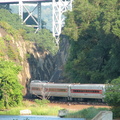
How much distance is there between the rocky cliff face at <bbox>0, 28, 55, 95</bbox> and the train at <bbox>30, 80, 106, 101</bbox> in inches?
757

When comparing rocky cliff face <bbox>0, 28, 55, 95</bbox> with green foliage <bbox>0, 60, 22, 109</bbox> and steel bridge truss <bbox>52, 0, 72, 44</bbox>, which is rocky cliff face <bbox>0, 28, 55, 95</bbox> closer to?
steel bridge truss <bbox>52, 0, 72, 44</bbox>

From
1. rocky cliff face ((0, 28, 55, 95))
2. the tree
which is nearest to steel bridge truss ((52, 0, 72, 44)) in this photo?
rocky cliff face ((0, 28, 55, 95))

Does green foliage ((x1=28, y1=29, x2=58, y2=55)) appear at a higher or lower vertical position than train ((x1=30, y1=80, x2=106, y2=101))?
higher

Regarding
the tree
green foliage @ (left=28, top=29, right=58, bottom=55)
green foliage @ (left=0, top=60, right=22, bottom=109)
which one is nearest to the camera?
the tree

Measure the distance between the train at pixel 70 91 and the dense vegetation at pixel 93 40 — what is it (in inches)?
175

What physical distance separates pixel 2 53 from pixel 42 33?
46551 mm

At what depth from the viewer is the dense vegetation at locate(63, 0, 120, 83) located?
74375 mm

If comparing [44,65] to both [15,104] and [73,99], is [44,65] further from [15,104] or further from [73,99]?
[15,104]

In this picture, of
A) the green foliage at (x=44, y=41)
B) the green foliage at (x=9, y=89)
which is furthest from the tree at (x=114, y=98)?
the green foliage at (x=44, y=41)

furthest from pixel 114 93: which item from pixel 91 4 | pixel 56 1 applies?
pixel 56 1

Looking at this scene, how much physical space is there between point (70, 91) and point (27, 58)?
129 ft

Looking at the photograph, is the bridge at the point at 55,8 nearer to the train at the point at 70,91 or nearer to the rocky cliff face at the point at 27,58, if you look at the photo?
the rocky cliff face at the point at 27,58

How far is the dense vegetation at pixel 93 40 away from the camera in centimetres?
7438

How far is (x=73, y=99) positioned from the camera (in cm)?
7662
